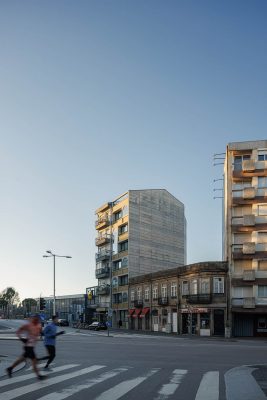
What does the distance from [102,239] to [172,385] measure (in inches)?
3157

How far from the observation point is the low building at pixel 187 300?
2334 inches

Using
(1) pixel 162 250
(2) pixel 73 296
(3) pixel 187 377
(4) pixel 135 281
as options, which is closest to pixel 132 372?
(3) pixel 187 377

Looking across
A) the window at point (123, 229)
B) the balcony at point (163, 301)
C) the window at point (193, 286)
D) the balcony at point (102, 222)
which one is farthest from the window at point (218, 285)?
the balcony at point (102, 222)

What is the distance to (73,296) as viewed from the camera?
136750 mm

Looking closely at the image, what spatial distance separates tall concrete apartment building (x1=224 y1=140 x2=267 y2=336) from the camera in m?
58.5

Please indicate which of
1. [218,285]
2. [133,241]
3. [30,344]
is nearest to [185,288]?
[218,285]

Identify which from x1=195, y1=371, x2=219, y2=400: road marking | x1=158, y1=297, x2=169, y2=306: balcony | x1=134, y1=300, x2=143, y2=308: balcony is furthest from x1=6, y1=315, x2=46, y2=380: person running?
x1=134, y1=300, x2=143, y2=308: balcony

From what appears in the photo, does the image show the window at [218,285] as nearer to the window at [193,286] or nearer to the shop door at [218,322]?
the shop door at [218,322]

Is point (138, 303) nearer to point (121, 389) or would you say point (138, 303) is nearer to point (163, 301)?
point (163, 301)

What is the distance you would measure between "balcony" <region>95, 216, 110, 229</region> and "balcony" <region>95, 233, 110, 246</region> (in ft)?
5.82

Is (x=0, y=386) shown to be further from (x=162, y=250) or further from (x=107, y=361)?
(x=162, y=250)

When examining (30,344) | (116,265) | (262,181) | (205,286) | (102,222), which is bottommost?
(205,286)

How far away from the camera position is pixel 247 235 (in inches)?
2383

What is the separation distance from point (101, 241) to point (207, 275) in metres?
37.4
